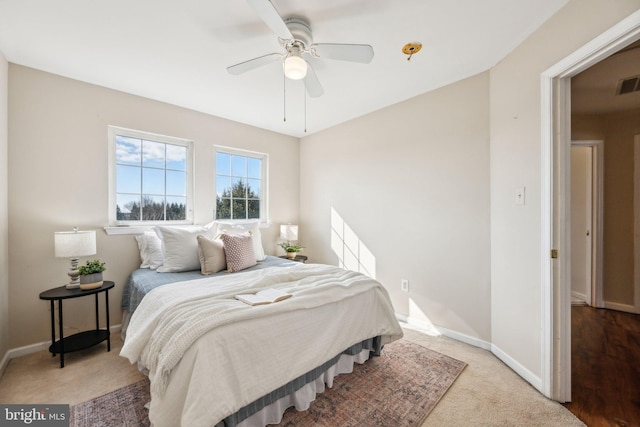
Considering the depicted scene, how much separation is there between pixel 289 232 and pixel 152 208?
179 cm

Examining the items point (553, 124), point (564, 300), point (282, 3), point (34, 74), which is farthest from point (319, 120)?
point (564, 300)

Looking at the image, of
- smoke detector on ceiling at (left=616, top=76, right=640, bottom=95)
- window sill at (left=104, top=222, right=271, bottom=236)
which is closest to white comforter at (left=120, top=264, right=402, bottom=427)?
window sill at (left=104, top=222, right=271, bottom=236)

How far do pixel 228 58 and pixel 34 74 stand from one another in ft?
5.90

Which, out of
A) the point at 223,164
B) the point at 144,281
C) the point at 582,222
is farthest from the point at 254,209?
the point at 582,222

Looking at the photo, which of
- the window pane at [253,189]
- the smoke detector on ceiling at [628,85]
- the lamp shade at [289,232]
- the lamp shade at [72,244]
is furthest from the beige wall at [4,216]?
the smoke detector on ceiling at [628,85]

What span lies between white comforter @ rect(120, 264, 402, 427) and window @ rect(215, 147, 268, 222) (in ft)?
5.82

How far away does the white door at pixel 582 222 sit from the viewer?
139 inches

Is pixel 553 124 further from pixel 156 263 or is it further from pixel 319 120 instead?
pixel 156 263

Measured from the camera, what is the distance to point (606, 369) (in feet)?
6.89

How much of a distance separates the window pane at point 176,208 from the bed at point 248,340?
1169mm

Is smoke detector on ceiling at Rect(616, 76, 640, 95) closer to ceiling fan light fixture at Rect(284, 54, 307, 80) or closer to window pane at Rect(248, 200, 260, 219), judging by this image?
ceiling fan light fixture at Rect(284, 54, 307, 80)

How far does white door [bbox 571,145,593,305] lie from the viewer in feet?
11.6

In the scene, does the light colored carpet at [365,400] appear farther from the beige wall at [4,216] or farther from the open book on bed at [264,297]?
the beige wall at [4,216]

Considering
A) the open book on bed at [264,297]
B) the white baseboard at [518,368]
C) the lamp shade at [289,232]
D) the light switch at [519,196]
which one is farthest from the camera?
the lamp shade at [289,232]
